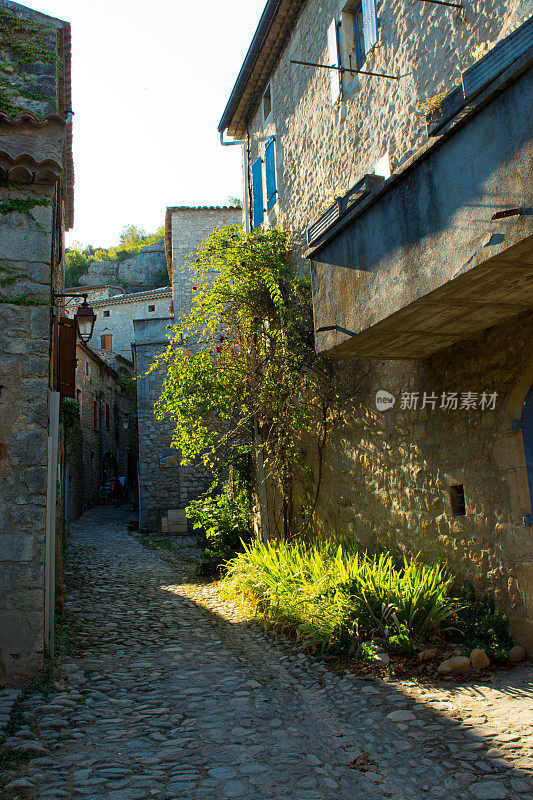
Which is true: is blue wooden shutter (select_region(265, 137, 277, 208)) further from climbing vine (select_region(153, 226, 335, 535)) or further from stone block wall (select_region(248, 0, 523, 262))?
climbing vine (select_region(153, 226, 335, 535))

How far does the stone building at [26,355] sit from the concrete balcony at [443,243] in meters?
2.50

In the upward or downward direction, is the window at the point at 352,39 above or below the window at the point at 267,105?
below

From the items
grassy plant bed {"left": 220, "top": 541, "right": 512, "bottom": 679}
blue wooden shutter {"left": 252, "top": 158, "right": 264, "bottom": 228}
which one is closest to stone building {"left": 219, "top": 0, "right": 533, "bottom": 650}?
grassy plant bed {"left": 220, "top": 541, "right": 512, "bottom": 679}

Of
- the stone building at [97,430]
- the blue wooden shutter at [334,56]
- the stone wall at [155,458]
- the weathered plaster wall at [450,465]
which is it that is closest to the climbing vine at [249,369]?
the weathered plaster wall at [450,465]

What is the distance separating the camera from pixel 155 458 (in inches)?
661

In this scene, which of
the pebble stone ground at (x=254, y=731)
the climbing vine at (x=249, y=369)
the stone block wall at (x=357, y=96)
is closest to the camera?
the pebble stone ground at (x=254, y=731)

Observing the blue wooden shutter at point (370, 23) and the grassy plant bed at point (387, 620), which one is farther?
the blue wooden shutter at point (370, 23)

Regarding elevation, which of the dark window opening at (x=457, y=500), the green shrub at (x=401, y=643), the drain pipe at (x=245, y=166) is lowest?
the green shrub at (x=401, y=643)

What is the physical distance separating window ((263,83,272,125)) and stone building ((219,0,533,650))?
82.1 inches

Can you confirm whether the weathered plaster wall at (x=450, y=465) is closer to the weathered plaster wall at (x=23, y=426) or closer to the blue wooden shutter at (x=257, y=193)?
the weathered plaster wall at (x=23, y=426)

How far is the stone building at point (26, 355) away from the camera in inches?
183

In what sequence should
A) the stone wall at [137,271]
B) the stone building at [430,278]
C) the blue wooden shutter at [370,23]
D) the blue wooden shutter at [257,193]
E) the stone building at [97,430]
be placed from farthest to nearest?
the stone wall at [137,271] → the stone building at [97,430] → the blue wooden shutter at [257,193] → the blue wooden shutter at [370,23] → the stone building at [430,278]

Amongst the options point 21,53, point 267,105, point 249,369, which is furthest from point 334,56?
point 249,369

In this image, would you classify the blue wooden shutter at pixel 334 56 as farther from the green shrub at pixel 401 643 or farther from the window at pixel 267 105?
the green shrub at pixel 401 643
